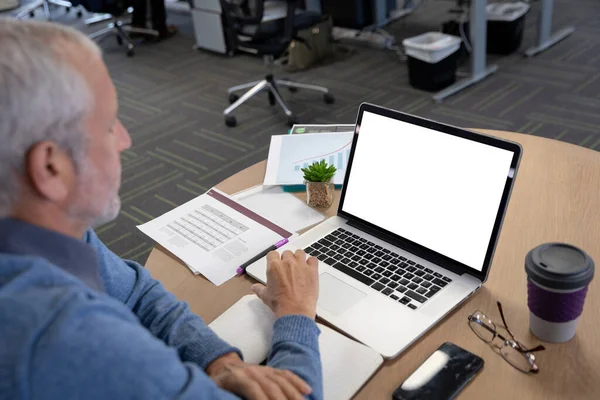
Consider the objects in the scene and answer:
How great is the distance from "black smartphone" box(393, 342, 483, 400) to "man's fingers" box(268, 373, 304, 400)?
5.7 inches

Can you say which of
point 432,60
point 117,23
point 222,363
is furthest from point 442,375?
point 117,23

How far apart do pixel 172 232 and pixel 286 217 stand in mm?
251

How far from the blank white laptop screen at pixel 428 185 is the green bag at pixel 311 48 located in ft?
9.92

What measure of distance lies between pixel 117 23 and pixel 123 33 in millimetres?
143

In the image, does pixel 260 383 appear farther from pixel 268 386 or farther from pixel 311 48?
pixel 311 48

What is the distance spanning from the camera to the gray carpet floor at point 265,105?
2967 millimetres

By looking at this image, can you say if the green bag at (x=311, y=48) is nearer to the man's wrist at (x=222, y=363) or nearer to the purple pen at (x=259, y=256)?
the purple pen at (x=259, y=256)

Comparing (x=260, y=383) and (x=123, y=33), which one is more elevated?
(x=260, y=383)

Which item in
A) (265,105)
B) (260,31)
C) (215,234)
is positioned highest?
(215,234)

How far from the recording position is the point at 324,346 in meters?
0.92

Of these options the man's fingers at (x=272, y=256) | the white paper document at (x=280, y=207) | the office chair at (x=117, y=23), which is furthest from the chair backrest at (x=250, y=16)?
the man's fingers at (x=272, y=256)

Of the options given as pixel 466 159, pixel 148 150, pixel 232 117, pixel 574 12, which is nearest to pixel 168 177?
pixel 148 150

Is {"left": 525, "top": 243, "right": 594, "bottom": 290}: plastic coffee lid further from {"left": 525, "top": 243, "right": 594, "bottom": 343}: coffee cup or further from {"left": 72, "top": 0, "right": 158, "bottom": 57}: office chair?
{"left": 72, "top": 0, "right": 158, "bottom": 57}: office chair

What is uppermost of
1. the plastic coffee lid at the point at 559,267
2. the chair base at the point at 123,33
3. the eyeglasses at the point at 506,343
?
the plastic coffee lid at the point at 559,267
